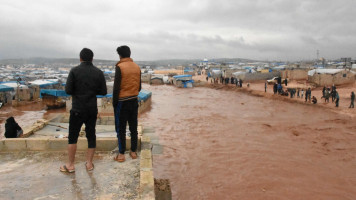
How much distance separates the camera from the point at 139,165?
3912 millimetres

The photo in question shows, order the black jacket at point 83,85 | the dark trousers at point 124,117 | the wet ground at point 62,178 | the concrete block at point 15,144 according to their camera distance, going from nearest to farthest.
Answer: the wet ground at point 62,178, the black jacket at point 83,85, the dark trousers at point 124,117, the concrete block at point 15,144

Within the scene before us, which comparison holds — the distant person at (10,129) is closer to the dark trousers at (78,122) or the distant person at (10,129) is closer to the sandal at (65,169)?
the sandal at (65,169)

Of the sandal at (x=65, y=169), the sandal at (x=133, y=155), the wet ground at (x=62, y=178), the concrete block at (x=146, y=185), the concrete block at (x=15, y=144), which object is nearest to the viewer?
the concrete block at (x=146, y=185)

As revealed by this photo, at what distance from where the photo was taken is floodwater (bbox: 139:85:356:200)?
7.60m

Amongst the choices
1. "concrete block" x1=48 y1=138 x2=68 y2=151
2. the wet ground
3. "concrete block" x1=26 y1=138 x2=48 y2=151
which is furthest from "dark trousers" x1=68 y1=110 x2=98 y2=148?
"concrete block" x1=26 y1=138 x2=48 y2=151

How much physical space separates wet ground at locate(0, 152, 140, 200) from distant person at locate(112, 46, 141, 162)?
34 centimetres

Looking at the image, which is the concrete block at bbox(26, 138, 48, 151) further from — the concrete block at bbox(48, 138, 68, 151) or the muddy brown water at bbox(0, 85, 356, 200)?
the muddy brown water at bbox(0, 85, 356, 200)

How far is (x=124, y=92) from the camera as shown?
3.81 metres

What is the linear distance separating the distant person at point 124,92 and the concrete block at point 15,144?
1.79m

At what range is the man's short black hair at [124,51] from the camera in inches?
149

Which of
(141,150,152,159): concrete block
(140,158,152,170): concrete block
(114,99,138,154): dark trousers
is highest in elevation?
(114,99,138,154): dark trousers

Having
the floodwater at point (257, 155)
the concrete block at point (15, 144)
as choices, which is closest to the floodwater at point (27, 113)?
the floodwater at point (257, 155)

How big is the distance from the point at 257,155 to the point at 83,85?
8.66m

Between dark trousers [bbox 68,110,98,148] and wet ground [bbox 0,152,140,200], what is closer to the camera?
wet ground [bbox 0,152,140,200]
